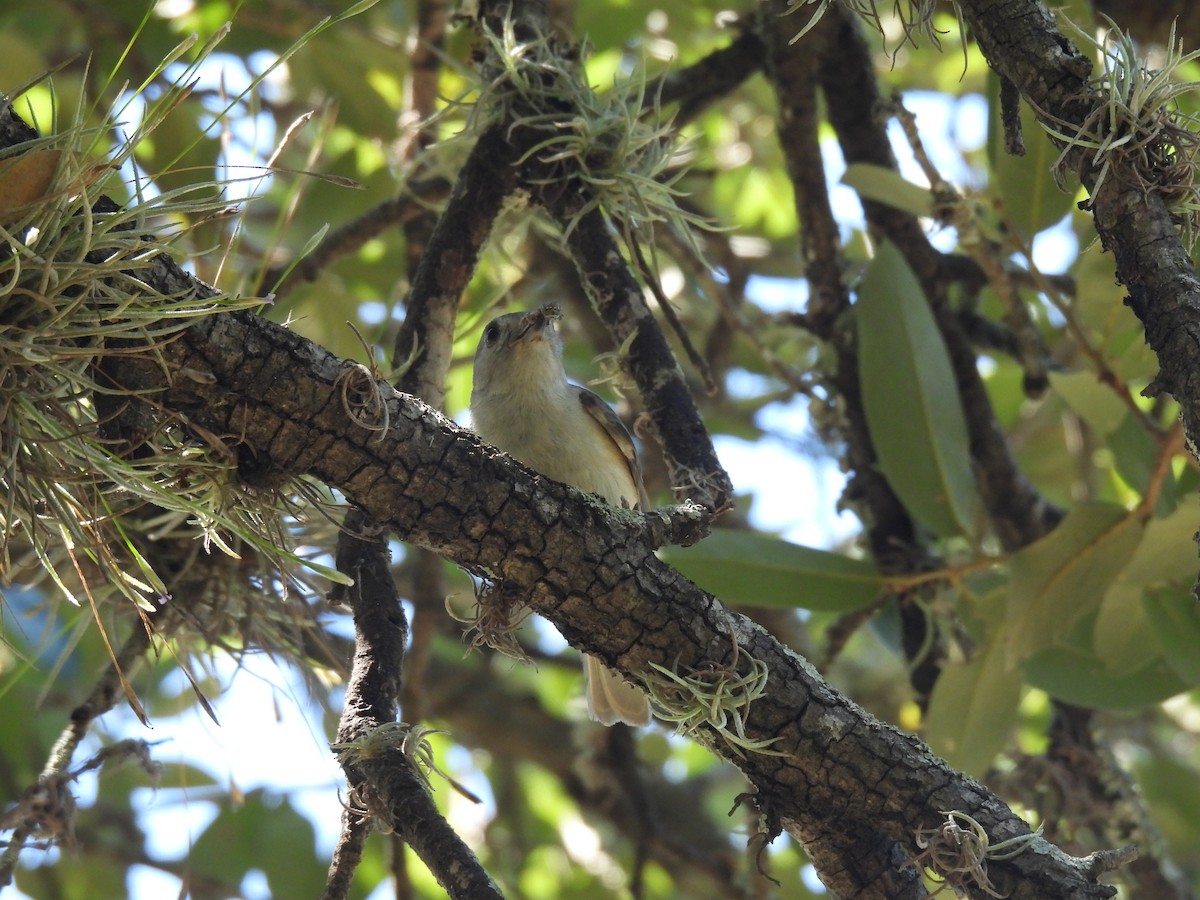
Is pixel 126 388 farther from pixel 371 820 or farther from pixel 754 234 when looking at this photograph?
pixel 754 234

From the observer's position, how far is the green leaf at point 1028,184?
3029 millimetres

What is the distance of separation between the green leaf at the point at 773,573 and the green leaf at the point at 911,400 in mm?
252

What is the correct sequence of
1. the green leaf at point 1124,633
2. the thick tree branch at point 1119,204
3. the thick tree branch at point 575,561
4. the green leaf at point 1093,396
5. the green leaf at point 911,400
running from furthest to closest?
the green leaf at point 911,400, the green leaf at point 1093,396, the green leaf at point 1124,633, the thick tree branch at point 575,561, the thick tree branch at point 1119,204

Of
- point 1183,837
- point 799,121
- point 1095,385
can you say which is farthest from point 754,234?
point 1183,837

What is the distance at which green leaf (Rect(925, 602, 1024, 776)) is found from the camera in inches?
120

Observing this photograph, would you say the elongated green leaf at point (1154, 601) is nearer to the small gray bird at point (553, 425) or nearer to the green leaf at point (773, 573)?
the green leaf at point (773, 573)

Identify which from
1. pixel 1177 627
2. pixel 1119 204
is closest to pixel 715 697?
pixel 1119 204

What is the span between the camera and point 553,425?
324 centimetres

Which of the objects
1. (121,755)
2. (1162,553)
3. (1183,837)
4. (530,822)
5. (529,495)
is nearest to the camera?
(529,495)

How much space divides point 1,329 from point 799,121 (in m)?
2.29

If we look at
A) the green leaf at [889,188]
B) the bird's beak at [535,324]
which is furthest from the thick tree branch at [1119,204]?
the bird's beak at [535,324]

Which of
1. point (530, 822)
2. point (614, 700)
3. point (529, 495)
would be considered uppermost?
point (530, 822)

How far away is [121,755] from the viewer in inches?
95.5

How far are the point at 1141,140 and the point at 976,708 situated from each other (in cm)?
173
